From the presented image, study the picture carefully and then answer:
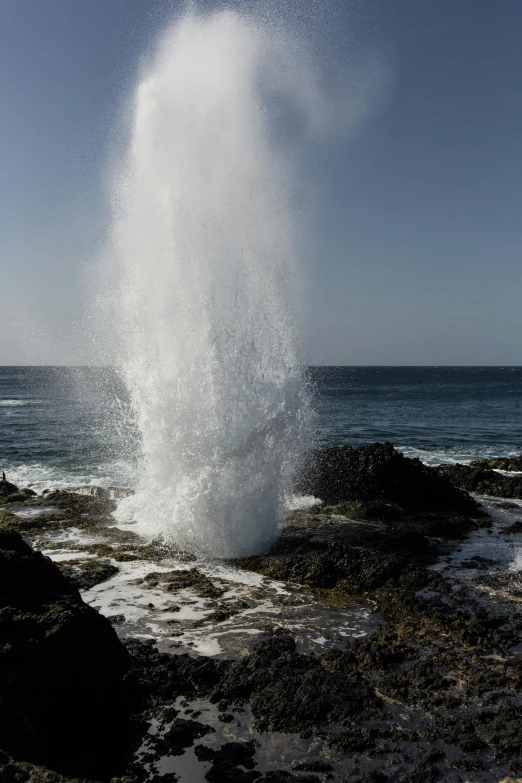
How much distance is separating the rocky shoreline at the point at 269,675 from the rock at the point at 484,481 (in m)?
8.28

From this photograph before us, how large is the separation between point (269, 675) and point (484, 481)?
15.6 metres

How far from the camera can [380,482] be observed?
18297 mm

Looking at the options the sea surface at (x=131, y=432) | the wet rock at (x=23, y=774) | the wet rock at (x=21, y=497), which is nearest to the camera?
the wet rock at (x=23, y=774)

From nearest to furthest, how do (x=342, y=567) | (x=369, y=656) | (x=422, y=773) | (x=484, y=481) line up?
(x=422, y=773)
(x=369, y=656)
(x=342, y=567)
(x=484, y=481)

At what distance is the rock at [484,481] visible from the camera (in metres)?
20.0

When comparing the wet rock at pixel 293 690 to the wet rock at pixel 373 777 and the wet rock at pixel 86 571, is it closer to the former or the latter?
the wet rock at pixel 373 777

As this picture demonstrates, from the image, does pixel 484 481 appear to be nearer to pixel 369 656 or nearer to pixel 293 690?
pixel 369 656

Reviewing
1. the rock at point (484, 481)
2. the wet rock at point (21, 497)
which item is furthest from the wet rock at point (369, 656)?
the wet rock at point (21, 497)

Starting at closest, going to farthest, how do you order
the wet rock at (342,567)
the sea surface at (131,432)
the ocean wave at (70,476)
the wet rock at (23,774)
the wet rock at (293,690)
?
the wet rock at (23,774) < the wet rock at (293,690) < the wet rock at (342,567) < the ocean wave at (70,476) < the sea surface at (131,432)

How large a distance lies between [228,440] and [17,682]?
376 inches

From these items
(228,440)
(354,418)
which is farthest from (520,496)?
(354,418)

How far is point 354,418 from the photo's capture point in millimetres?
48000

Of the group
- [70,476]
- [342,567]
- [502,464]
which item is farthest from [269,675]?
[502,464]

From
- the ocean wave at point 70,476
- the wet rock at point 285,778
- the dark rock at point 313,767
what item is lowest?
the ocean wave at point 70,476
